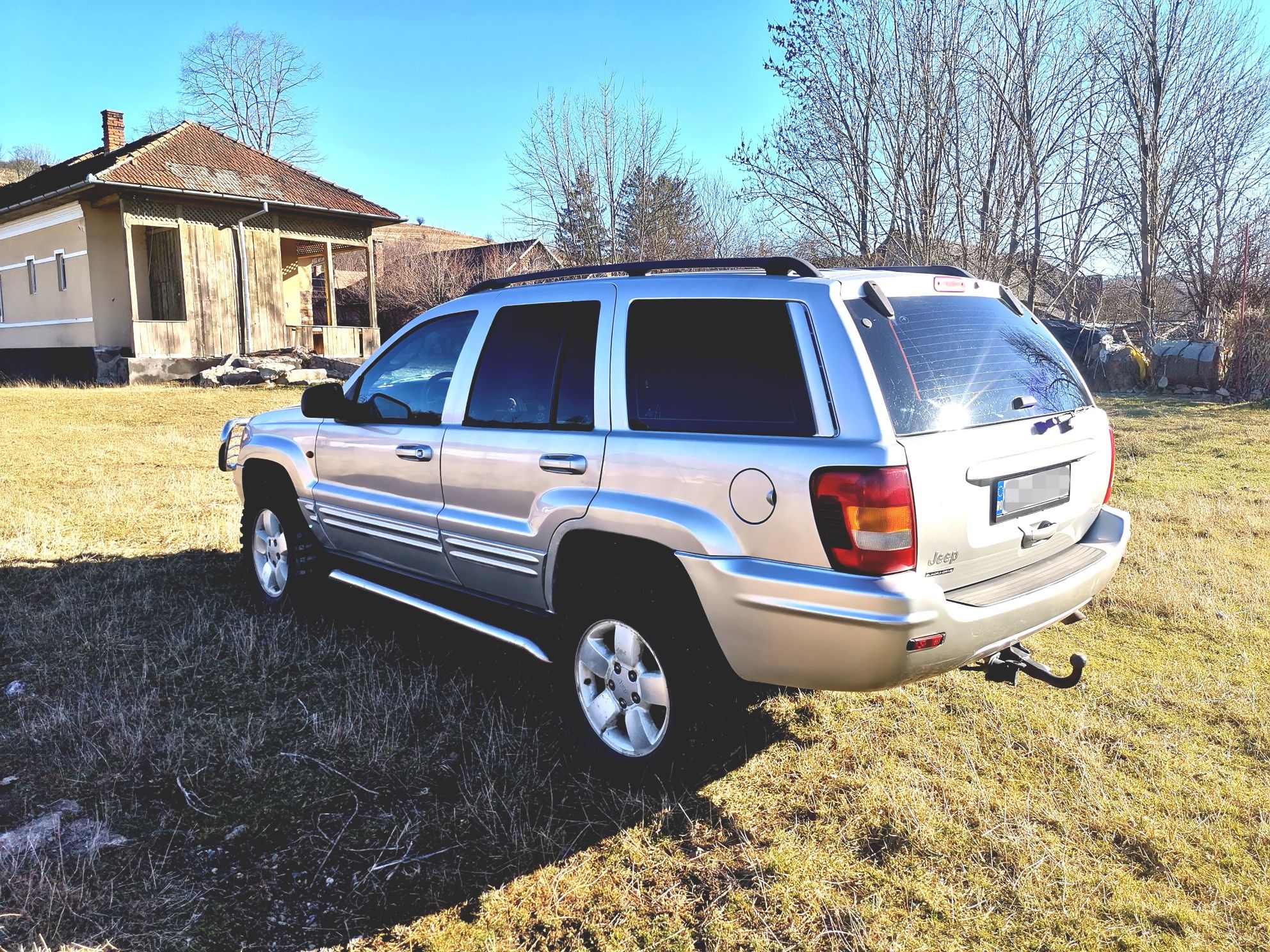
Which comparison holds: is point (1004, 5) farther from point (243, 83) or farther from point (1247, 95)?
point (243, 83)

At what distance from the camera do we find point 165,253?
23.6 meters

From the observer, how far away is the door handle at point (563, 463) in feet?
11.0

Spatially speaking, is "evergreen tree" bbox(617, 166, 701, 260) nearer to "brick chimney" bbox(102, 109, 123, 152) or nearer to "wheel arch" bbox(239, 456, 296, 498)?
"wheel arch" bbox(239, 456, 296, 498)

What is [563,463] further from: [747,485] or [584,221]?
[584,221]

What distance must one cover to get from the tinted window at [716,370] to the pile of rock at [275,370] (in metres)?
18.4

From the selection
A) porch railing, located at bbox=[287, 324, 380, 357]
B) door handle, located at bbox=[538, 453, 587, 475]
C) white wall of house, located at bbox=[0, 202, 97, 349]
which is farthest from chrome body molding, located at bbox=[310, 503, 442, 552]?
white wall of house, located at bbox=[0, 202, 97, 349]

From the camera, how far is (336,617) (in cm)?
516

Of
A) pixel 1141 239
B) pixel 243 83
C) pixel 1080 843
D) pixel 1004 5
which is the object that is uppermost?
pixel 243 83

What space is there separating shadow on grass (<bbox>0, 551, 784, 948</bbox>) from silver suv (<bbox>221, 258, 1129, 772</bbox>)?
401mm

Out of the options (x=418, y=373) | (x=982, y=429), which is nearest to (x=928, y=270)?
(x=982, y=429)

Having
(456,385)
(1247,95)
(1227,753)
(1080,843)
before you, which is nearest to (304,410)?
(456,385)

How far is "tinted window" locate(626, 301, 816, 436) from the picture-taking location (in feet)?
9.55

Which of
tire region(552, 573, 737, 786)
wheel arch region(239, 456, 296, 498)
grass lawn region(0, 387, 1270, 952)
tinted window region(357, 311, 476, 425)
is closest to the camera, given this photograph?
grass lawn region(0, 387, 1270, 952)

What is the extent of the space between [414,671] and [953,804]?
255 centimetres
